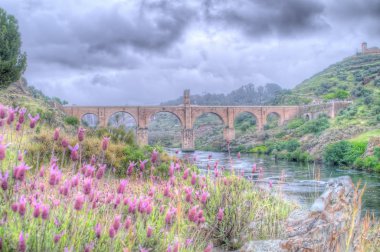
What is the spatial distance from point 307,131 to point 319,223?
40999 millimetres

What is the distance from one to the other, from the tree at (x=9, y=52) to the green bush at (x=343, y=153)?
69.7ft

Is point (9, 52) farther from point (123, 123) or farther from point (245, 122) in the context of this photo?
point (245, 122)

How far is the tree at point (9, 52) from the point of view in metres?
21.3

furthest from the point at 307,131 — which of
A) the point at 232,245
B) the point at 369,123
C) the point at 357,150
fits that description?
the point at 232,245

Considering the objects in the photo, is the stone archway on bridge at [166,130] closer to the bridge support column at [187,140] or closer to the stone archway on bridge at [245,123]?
the bridge support column at [187,140]

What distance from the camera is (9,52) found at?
872 inches

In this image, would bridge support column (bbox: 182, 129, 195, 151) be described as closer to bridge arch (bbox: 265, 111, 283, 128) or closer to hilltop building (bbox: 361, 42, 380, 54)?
bridge arch (bbox: 265, 111, 283, 128)

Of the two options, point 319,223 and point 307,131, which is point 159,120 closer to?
point 307,131

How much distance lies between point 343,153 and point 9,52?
22586 mm

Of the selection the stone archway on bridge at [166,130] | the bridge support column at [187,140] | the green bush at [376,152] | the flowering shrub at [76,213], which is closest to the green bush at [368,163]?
the green bush at [376,152]

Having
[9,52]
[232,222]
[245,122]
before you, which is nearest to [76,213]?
[232,222]

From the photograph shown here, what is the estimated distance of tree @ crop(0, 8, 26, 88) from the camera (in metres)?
21.3

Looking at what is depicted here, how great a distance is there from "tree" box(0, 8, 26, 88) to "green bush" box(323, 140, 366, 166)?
2126cm

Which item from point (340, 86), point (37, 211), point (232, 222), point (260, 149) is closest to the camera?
point (37, 211)
